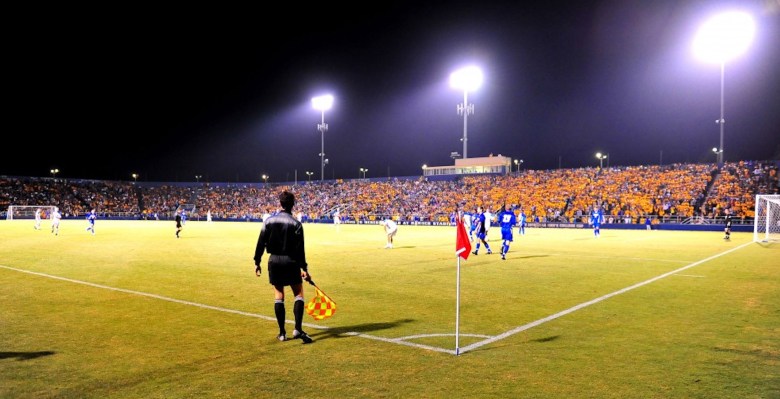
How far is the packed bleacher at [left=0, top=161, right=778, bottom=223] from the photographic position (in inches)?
1762

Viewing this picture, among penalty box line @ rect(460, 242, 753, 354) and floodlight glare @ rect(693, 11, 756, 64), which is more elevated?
floodlight glare @ rect(693, 11, 756, 64)

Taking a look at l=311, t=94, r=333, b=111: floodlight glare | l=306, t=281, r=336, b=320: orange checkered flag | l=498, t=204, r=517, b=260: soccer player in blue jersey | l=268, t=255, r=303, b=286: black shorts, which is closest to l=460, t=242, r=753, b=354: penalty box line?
l=306, t=281, r=336, b=320: orange checkered flag

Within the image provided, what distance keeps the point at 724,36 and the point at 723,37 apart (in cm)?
11

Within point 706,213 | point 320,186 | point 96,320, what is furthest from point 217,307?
point 320,186

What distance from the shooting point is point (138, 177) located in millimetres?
113375

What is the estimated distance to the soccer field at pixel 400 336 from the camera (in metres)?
4.89

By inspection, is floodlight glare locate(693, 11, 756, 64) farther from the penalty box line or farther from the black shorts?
the black shorts

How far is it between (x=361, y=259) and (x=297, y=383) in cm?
1304

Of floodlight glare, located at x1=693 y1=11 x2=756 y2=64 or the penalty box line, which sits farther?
floodlight glare, located at x1=693 y1=11 x2=756 y2=64

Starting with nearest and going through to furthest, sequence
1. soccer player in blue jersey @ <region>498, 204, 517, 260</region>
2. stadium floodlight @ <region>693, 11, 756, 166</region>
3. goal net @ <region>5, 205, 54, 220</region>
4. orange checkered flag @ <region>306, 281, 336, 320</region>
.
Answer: orange checkered flag @ <region>306, 281, 336, 320</region>, soccer player in blue jersey @ <region>498, 204, 517, 260</region>, stadium floodlight @ <region>693, 11, 756, 166</region>, goal net @ <region>5, 205, 54, 220</region>

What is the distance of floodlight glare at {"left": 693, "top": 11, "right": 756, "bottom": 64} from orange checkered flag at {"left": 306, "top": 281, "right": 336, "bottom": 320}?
49575 millimetres

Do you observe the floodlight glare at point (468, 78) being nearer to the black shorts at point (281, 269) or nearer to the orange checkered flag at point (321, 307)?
the orange checkered flag at point (321, 307)

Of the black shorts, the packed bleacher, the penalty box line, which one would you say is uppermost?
the packed bleacher

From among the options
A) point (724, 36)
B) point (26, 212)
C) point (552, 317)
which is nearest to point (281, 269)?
point (552, 317)
